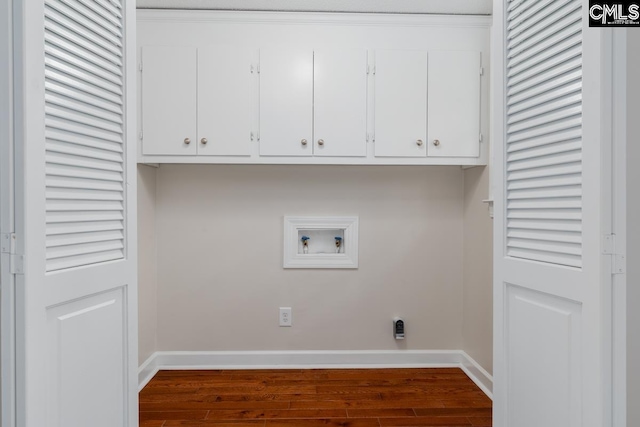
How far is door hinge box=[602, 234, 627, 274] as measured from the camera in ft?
3.52

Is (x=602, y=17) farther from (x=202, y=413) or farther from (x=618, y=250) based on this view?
(x=202, y=413)

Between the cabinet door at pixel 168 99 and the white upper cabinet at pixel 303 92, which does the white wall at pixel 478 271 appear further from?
the cabinet door at pixel 168 99

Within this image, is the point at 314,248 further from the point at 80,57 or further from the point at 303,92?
the point at 80,57

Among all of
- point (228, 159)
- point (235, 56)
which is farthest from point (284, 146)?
point (235, 56)

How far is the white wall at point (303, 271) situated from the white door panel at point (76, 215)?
1294 millimetres

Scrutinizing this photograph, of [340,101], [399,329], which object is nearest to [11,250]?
[340,101]

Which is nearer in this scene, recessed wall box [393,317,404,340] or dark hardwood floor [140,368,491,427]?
dark hardwood floor [140,368,491,427]

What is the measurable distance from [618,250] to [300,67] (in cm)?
197

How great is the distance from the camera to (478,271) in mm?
2668

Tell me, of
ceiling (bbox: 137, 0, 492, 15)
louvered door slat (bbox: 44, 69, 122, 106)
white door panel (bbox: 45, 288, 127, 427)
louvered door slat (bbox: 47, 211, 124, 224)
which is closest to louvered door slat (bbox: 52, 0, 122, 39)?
louvered door slat (bbox: 44, 69, 122, 106)

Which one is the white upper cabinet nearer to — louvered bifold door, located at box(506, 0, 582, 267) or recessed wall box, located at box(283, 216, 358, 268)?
recessed wall box, located at box(283, 216, 358, 268)

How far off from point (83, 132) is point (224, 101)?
128cm

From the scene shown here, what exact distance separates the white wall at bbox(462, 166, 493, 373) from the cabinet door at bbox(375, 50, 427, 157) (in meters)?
0.50

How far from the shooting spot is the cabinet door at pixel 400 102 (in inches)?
100
